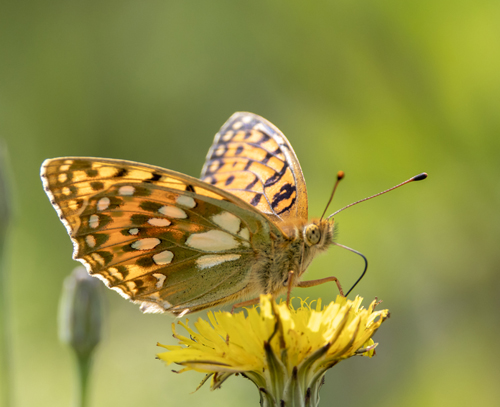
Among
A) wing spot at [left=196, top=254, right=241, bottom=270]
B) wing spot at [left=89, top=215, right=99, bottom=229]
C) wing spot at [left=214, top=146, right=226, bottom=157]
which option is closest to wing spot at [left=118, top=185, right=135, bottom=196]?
wing spot at [left=89, top=215, right=99, bottom=229]

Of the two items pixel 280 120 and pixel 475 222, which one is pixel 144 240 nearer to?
pixel 475 222

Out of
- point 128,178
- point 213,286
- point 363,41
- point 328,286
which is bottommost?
point 328,286

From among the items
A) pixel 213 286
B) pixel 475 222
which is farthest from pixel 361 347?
pixel 475 222

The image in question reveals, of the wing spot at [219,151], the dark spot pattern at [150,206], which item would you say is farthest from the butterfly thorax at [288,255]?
the wing spot at [219,151]

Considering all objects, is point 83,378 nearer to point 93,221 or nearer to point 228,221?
point 93,221

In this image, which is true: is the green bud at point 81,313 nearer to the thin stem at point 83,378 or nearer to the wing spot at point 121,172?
the thin stem at point 83,378

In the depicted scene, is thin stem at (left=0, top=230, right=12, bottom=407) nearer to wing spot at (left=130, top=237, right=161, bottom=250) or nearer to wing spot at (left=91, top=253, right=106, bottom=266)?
wing spot at (left=91, top=253, right=106, bottom=266)
